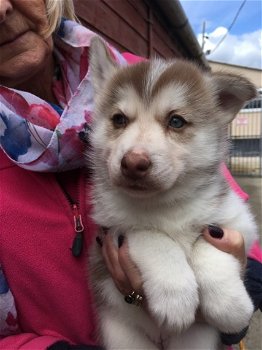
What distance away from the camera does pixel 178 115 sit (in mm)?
1595

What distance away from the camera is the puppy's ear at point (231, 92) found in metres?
1.68

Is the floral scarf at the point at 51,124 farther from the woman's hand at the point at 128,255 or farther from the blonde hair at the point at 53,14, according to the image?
the woman's hand at the point at 128,255

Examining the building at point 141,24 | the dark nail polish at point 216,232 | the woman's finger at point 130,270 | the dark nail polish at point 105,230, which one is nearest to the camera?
the woman's finger at point 130,270

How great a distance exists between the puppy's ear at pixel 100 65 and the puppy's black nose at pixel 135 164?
0.62 m

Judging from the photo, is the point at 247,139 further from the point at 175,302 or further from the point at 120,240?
the point at 175,302

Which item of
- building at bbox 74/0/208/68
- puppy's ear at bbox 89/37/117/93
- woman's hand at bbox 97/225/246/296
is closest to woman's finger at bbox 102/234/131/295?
woman's hand at bbox 97/225/246/296

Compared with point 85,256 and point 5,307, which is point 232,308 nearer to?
point 85,256

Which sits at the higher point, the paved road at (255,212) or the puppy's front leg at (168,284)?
the puppy's front leg at (168,284)

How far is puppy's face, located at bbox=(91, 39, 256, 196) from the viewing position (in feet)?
4.63

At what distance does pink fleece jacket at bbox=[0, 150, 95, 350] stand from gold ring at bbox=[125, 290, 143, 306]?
0.87ft

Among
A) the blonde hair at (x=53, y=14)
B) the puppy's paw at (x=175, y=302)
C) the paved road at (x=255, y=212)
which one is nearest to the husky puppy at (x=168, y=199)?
the puppy's paw at (x=175, y=302)

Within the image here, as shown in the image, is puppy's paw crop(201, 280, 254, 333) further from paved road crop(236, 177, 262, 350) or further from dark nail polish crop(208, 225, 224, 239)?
paved road crop(236, 177, 262, 350)

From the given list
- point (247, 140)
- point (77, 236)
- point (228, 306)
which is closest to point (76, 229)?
point (77, 236)

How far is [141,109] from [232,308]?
76 cm
